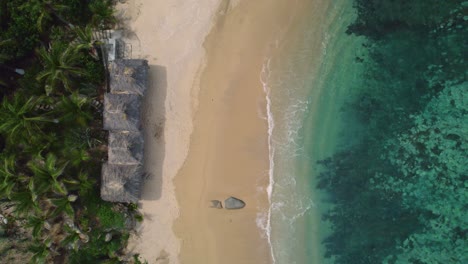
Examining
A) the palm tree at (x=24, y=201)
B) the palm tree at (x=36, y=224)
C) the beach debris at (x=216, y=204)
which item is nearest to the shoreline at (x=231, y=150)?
the beach debris at (x=216, y=204)

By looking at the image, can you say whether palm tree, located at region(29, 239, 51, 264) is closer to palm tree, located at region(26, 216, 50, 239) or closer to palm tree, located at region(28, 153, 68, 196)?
palm tree, located at region(26, 216, 50, 239)

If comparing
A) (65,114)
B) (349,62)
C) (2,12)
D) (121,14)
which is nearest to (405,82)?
(349,62)

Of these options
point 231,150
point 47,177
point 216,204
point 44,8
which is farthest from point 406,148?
A: point 44,8

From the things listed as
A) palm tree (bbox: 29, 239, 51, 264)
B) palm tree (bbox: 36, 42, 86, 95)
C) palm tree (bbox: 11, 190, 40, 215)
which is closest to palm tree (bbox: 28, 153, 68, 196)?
palm tree (bbox: 11, 190, 40, 215)

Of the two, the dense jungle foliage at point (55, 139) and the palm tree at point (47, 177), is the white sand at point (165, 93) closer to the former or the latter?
the dense jungle foliage at point (55, 139)

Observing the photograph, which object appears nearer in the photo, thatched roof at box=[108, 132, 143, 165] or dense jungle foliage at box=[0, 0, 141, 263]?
dense jungle foliage at box=[0, 0, 141, 263]
